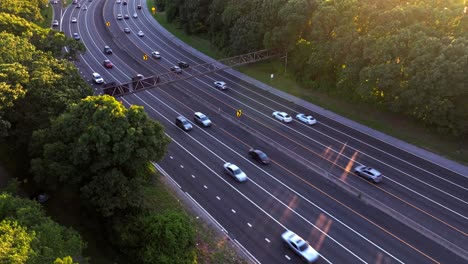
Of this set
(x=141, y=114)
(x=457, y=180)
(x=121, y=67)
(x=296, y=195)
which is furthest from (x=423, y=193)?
(x=121, y=67)

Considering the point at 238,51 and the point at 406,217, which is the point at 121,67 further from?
the point at 406,217

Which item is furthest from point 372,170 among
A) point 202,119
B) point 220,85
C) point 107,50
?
point 107,50

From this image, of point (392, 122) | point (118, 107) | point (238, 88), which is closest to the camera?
point (118, 107)

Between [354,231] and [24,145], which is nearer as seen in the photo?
[354,231]

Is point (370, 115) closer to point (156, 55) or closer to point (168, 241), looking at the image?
point (168, 241)

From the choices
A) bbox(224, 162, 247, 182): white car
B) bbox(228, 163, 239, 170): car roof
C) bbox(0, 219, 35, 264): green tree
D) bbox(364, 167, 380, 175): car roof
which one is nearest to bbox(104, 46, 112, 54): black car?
bbox(224, 162, 247, 182): white car

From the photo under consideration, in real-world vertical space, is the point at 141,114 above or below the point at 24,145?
above

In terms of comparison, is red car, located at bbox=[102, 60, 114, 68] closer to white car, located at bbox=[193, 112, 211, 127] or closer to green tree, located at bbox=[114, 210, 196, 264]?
white car, located at bbox=[193, 112, 211, 127]
